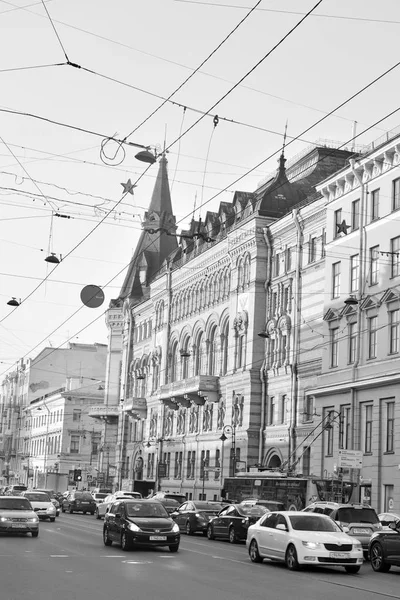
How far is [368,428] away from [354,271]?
7.66 m

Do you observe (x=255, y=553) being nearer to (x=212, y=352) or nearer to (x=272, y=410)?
(x=272, y=410)

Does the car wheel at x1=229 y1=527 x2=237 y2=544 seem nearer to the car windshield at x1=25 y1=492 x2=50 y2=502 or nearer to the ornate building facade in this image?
the car windshield at x1=25 y1=492 x2=50 y2=502

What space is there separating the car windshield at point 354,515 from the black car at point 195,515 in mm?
11055

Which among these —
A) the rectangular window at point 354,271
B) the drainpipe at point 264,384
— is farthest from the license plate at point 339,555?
the drainpipe at point 264,384

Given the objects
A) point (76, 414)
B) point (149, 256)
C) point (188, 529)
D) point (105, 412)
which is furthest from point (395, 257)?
point (76, 414)

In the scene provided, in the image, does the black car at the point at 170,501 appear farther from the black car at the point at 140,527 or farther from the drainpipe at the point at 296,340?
the black car at the point at 140,527

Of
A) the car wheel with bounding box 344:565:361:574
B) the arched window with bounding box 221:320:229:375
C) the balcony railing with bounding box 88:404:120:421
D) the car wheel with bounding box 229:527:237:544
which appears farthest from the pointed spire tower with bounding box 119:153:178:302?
the car wheel with bounding box 344:565:361:574

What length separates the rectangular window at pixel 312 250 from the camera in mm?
55406

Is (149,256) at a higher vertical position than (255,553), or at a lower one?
higher

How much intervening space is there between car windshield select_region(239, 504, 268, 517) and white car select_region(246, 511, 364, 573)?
34.8 ft

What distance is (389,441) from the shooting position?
43.1 meters

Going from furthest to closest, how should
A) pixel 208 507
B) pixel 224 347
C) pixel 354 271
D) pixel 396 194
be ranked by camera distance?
pixel 224 347 → pixel 354 271 → pixel 396 194 → pixel 208 507

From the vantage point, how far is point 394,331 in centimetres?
4344

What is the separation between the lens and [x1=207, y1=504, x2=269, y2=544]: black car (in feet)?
113
